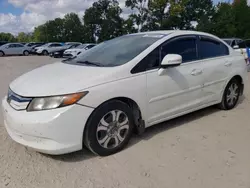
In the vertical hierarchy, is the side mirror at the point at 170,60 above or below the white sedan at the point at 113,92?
above

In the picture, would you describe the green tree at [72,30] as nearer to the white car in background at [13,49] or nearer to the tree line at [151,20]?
the tree line at [151,20]

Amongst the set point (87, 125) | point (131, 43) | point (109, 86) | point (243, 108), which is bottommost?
point (243, 108)

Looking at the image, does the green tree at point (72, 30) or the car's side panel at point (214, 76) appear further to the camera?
the green tree at point (72, 30)

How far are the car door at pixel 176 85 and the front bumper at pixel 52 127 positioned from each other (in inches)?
40.4

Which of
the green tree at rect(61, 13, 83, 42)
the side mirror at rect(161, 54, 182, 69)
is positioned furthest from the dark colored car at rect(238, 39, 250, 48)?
the green tree at rect(61, 13, 83, 42)

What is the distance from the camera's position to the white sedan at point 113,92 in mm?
2953

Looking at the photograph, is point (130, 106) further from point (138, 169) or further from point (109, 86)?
point (138, 169)

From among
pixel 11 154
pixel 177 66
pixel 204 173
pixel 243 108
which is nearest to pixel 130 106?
pixel 177 66

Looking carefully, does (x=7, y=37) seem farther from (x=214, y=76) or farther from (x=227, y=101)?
(x=214, y=76)

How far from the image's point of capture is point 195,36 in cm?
443

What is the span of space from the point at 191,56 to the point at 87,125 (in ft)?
6.90

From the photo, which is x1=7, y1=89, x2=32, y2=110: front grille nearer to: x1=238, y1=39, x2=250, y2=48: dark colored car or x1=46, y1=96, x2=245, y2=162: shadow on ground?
x1=46, y1=96, x2=245, y2=162: shadow on ground

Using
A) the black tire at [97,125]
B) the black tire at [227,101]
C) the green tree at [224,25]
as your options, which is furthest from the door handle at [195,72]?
the green tree at [224,25]

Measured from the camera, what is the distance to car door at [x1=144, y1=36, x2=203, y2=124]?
3.66 meters
